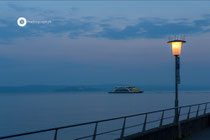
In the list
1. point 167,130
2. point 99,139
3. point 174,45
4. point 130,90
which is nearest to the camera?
point 167,130

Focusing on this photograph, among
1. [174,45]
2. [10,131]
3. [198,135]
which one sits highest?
[174,45]

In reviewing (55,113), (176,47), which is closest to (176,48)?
(176,47)

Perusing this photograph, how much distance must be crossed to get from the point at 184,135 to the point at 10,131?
35455mm

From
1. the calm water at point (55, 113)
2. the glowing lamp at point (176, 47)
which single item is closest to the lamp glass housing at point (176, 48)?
the glowing lamp at point (176, 47)

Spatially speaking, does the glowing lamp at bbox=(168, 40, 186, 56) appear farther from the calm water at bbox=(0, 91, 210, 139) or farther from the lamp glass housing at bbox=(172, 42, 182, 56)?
the calm water at bbox=(0, 91, 210, 139)

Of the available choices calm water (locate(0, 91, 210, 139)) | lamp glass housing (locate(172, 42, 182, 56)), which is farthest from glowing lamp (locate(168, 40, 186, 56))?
calm water (locate(0, 91, 210, 139))

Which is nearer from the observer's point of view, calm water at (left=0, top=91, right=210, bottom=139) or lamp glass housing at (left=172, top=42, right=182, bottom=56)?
lamp glass housing at (left=172, top=42, right=182, bottom=56)

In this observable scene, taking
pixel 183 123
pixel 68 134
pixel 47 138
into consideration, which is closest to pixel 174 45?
pixel 183 123

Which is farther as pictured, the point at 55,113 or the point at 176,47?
the point at 55,113

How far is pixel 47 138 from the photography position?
33844 mm

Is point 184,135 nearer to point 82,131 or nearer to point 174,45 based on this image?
point 174,45

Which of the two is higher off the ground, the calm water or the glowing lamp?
the glowing lamp

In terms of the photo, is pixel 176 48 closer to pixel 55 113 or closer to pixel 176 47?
pixel 176 47

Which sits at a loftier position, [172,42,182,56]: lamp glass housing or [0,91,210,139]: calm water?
[172,42,182,56]: lamp glass housing
